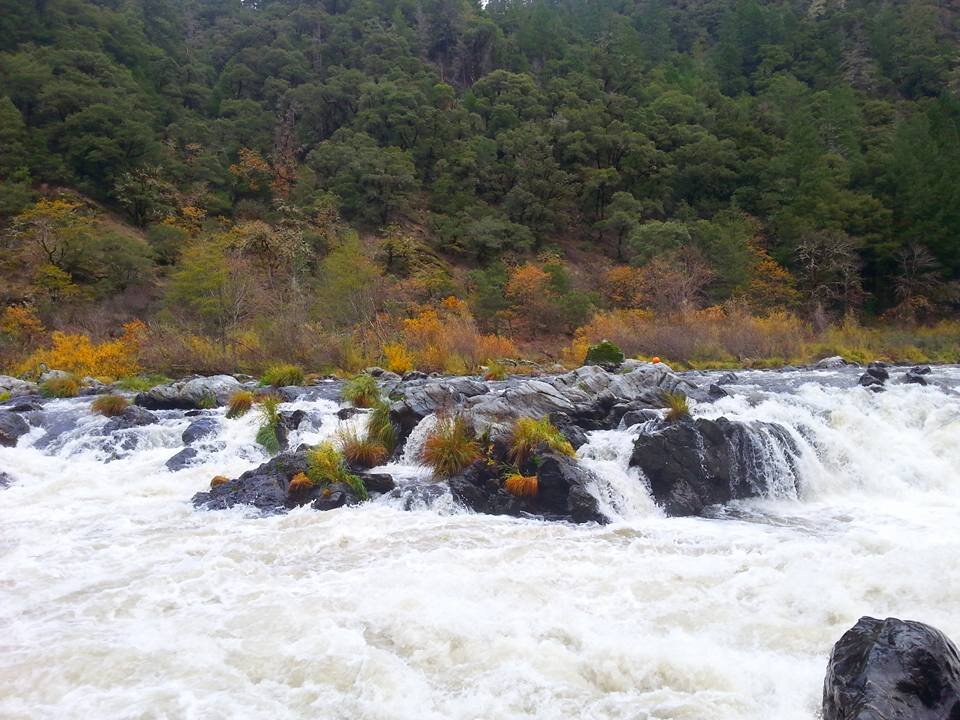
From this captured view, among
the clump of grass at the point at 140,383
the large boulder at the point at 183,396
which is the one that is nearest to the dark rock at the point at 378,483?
the large boulder at the point at 183,396

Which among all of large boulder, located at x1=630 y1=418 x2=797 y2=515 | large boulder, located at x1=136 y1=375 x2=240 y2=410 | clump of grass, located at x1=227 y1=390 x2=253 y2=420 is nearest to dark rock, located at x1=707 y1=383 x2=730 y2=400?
large boulder, located at x1=630 y1=418 x2=797 y2=515

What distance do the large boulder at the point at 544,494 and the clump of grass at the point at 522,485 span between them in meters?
0.05

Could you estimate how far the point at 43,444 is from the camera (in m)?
12.2

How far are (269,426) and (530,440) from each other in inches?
215

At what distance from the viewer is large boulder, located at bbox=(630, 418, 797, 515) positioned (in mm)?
9609

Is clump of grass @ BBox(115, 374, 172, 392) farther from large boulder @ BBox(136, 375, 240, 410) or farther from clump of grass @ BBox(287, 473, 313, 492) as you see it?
clump of grass @ BBox(287, 473, 313, 492)

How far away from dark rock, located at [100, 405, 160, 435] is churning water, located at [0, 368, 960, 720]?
206cm

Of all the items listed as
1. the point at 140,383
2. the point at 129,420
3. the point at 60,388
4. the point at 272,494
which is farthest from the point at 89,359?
the point at 272,494

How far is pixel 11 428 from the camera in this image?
40.8 feet

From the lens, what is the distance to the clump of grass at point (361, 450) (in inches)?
418

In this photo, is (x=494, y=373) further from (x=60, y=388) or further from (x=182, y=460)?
(x=60, y=388)

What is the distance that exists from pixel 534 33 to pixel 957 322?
153 ft

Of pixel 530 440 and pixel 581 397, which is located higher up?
pixel 530 440

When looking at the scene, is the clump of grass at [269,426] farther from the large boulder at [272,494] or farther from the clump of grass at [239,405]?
the large boulder at [272,494]
